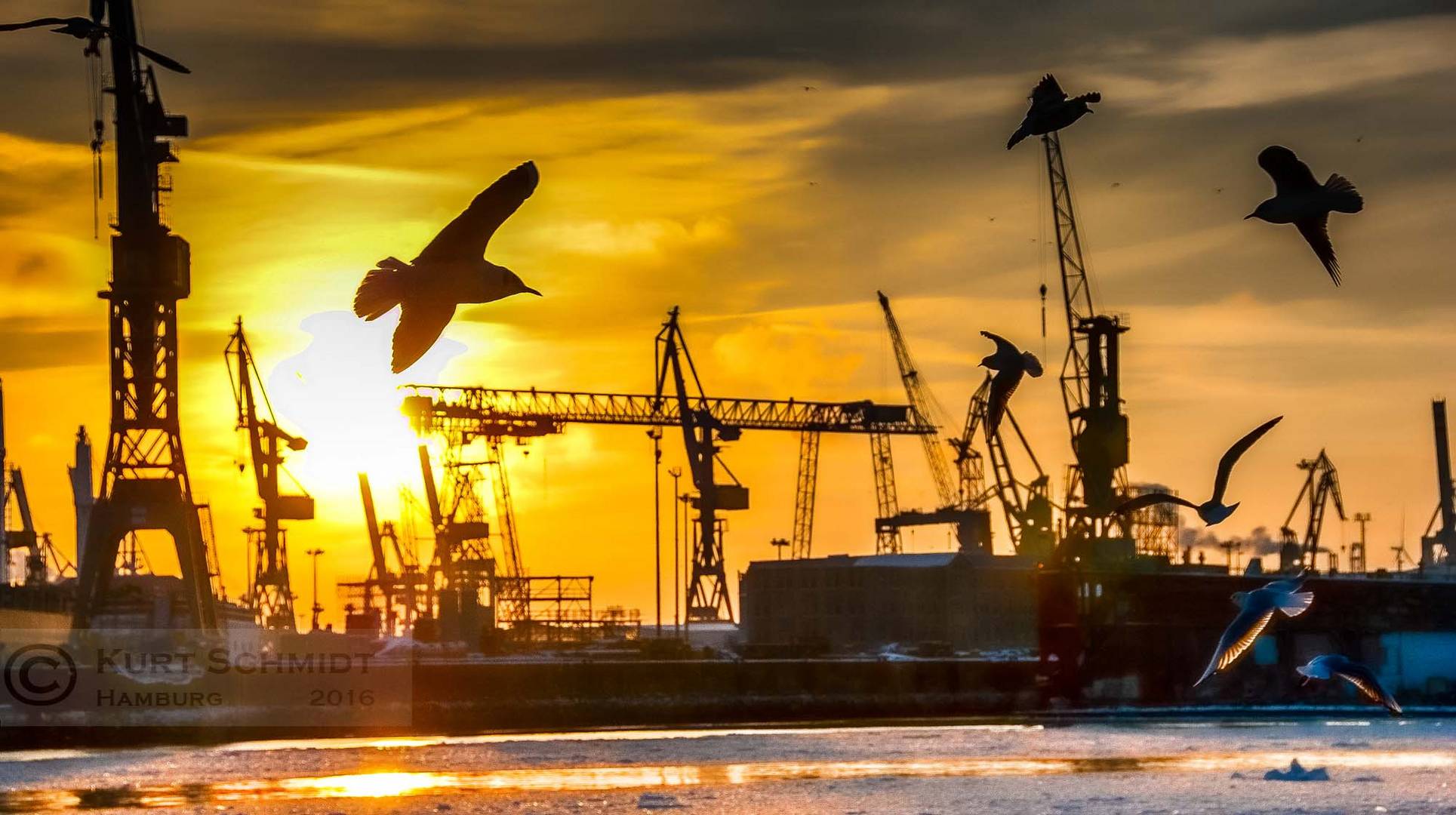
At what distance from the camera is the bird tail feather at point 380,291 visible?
63.7ft

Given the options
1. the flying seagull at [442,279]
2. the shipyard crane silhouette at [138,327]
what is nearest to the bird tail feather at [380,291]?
the flying seagull at [442,279]

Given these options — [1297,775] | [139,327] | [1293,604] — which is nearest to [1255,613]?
[1293,604]

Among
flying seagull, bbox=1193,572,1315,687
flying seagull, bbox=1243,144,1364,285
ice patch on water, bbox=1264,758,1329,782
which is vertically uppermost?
flying seagull, bbox=1243,144,1364,285

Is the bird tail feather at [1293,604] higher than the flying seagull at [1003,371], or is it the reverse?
the flying seagull at [1003,371]

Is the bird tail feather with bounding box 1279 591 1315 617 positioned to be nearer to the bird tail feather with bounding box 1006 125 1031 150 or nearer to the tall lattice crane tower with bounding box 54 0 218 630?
the bird tail feather with bounding box 1006 125 1031 150

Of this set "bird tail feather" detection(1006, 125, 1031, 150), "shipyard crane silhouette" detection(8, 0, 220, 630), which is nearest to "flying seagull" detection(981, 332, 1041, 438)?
"bird tail feather" detection(1006, 125, 1031, 150)

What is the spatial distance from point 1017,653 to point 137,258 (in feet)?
223

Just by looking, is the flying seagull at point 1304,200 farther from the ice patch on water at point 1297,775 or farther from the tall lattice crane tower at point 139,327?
the tall lattice crane tower at point 139,327

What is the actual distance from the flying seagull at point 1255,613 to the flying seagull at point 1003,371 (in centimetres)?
512

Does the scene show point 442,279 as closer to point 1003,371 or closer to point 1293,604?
point 1003,371

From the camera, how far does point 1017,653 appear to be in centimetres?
14062

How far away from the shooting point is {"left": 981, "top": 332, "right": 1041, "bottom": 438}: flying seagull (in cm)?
2848

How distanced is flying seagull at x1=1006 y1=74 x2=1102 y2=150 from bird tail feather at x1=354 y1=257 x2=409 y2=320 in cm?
1094

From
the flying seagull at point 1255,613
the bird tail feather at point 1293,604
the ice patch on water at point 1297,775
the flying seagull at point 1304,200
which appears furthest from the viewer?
the ice patch on water at point 1297,775
